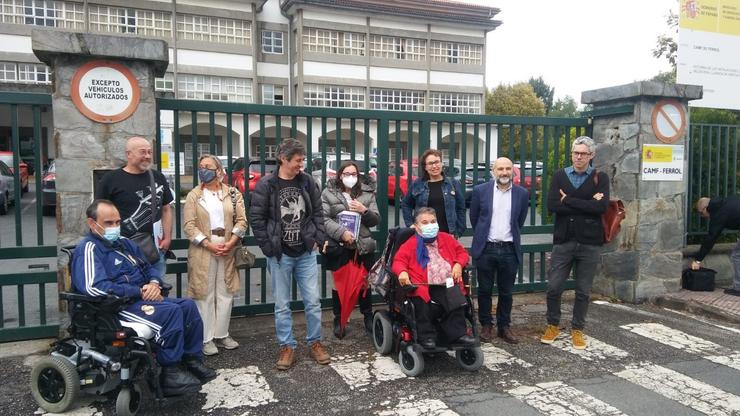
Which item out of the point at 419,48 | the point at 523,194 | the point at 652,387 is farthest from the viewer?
the point at 419,48

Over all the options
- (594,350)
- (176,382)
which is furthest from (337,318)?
(594,350)

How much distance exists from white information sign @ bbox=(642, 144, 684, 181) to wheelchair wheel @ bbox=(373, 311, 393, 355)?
4042 millimetres

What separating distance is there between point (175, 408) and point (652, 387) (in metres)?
3.58

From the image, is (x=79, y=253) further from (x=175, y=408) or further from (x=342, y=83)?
(x=342, y=83)

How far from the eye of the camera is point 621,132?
7070 millimetres

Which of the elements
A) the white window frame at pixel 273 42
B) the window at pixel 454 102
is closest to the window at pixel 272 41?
the white window frame at pixel 273 42

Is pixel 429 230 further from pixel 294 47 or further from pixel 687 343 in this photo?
pixel 294 47

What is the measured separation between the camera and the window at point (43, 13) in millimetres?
28156

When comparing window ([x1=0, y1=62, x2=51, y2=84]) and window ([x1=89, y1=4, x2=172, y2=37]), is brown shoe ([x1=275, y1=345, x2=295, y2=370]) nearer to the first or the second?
window ([x1=0, y1=62, x2=51, y2=84])

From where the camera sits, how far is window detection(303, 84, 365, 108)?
33594 mm

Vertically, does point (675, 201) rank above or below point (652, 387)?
above

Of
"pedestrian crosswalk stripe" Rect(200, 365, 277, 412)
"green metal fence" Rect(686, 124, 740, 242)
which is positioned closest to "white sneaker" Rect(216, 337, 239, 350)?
"pedestrian crosswalk stripe" Rect(200, 365, 277, 412)

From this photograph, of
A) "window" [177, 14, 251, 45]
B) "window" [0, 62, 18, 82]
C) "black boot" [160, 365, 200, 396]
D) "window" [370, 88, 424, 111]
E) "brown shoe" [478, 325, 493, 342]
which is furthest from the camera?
"window" [370, 88, 424, 111]

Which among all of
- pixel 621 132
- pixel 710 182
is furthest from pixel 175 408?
pixel 710 182
